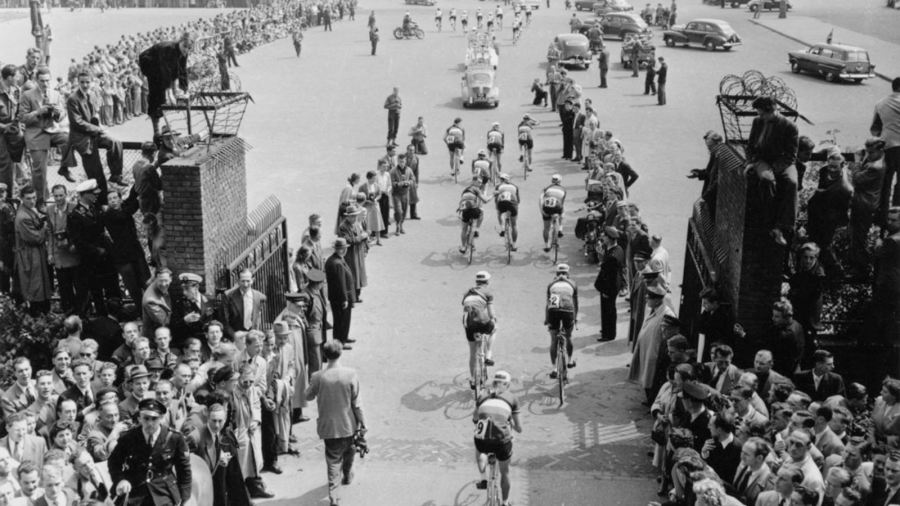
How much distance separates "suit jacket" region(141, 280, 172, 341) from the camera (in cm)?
1257

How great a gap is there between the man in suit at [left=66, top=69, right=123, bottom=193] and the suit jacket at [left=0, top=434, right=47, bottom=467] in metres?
6.19

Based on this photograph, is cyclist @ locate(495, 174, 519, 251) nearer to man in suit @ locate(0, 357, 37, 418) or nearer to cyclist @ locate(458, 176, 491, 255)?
cyclist @ locate(458, 176, 491, 255)

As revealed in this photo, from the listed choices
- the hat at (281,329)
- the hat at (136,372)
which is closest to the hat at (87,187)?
the hat at (281,329)

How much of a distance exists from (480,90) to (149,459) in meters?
28.6

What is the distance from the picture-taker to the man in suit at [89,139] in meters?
15.2

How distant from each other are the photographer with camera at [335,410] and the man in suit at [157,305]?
9.27 ft

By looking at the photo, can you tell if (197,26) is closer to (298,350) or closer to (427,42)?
(427,42)

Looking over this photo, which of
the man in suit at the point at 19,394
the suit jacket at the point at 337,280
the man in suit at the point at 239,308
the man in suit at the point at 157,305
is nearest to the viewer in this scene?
the man in suit at the point at 19,394

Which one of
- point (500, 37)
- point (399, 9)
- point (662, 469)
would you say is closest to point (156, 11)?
point (399, 9)

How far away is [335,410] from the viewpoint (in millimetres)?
10828

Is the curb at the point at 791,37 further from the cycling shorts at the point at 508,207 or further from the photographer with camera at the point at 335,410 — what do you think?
the photographer with camera at the point at 335,410

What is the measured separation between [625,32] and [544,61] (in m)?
7.34

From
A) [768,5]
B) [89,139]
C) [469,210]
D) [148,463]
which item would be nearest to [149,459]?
[148,463]

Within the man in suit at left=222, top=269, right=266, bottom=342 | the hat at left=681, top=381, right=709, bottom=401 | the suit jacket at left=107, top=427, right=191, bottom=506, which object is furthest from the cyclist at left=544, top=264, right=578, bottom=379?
the suit jacket at left=107, top=427, right=191, bottom=506
